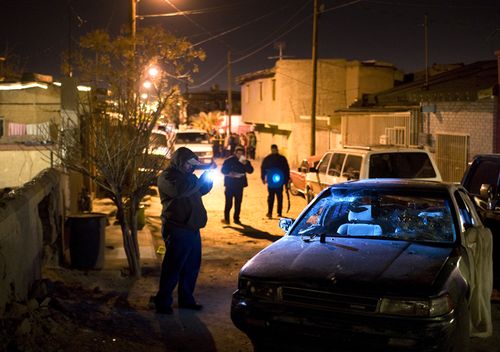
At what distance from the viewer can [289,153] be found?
35.4 m

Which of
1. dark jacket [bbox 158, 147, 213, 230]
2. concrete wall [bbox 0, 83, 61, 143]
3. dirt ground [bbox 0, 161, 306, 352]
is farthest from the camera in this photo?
concrete wall [bbox 0, 83, 61, 143]

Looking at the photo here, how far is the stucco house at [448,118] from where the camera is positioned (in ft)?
53.4

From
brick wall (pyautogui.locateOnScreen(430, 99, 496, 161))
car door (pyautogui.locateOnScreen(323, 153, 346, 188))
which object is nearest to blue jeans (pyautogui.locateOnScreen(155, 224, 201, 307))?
car door (pyautogui.locateOnScreen(323, 153, 346, 188))

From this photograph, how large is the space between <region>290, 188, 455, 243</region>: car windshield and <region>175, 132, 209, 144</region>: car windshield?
2427cm

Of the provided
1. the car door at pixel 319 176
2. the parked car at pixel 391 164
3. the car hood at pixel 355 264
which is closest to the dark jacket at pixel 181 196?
the car hood at pixel 355 264

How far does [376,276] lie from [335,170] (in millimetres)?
9688

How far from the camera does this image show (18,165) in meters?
13.8

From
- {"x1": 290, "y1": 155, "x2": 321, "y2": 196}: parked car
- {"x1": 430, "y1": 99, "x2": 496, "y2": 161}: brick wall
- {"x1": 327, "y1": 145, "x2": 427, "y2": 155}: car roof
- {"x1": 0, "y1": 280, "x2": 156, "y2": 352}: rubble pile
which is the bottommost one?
{"x1": 0, "y1": 280, "x2": 156, "y2": 352}: rubble pile

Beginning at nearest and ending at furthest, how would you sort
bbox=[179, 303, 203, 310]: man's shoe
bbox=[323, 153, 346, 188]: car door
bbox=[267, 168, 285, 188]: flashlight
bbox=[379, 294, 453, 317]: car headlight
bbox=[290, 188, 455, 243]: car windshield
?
bbox=[379, 294, 453, 317]: car headlight, bbox=[290, 188, 455, 243]: car windshield, bbox=[179, 303, 203, 310]: man's shoe, bbox=[323, 153, 346, 188]: car door, bbox=[267, 168, 285, 188]: flashlight

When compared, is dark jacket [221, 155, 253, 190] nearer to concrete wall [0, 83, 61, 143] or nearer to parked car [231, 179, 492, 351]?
concrete wall [0, 83, 61, 143]

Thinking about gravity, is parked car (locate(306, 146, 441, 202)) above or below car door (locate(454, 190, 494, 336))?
above

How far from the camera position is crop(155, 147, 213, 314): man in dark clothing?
6.98m

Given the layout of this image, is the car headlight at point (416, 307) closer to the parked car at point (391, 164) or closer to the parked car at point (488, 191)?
the parked car at point (488, 191)

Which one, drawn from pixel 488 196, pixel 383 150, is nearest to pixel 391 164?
pixel 383 150
